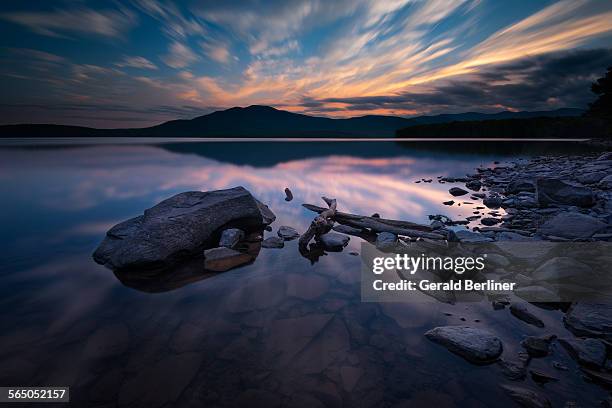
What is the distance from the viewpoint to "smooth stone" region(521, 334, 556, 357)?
10.9ft

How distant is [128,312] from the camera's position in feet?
14.2

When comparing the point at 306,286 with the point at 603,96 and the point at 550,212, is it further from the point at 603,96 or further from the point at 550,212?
the point at 603,96

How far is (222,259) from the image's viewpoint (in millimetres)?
5941

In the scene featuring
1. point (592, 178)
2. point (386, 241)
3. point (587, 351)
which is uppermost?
point (592, 178)

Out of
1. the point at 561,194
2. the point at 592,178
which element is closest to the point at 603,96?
the point at 592,178

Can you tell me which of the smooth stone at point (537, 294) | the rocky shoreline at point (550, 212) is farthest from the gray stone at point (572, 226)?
the smooth stone at point (537, 294)

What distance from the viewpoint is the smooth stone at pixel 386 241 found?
22.7 feet

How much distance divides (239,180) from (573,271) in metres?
17.3

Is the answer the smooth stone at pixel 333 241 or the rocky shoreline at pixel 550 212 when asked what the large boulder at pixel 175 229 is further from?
the rocky shoreline at pixel 550 212

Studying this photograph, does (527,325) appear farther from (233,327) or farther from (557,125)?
(557,125)

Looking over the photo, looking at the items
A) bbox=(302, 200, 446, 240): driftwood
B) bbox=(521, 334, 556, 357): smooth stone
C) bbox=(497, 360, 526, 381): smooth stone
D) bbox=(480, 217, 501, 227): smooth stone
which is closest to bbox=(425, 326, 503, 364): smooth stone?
bbox=(497, 360, 526, 381): smooth stone

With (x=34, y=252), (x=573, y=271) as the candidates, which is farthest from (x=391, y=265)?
(x=34, y=252)

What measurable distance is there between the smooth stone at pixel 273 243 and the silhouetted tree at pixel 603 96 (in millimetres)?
70199

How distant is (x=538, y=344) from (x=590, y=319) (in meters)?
1.03
